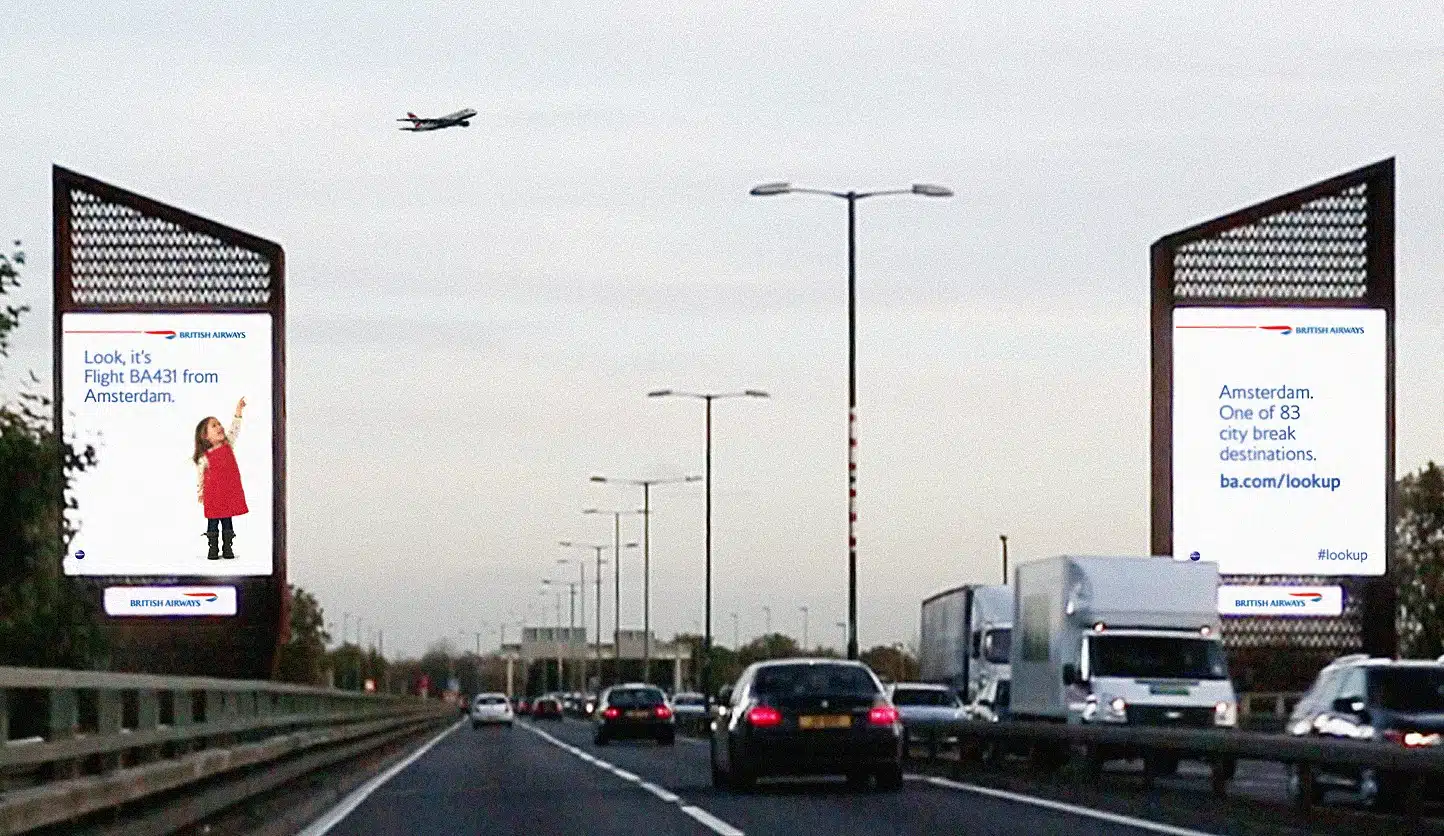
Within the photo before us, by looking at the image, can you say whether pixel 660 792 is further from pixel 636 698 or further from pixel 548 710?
pixel 548 710

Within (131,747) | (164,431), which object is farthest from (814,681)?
(164,431)

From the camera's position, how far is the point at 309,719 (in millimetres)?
34438

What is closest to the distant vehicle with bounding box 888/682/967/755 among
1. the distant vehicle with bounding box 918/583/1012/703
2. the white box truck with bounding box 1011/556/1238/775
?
the distant vehicle with bounding box 918/583/1012/703

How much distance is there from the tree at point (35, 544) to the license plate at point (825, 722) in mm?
8081

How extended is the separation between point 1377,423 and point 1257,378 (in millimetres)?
2508

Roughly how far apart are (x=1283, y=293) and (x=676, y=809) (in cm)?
3552

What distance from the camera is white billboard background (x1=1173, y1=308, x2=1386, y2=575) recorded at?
60.1 metres

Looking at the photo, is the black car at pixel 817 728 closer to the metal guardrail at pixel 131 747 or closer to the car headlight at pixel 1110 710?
the metal guardrail at pixel 131 747

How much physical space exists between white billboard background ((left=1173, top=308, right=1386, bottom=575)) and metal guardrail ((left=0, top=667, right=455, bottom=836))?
34096mm

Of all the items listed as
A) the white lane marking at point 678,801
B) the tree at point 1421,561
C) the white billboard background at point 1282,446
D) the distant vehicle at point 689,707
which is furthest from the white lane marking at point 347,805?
the tree at point 1421,561

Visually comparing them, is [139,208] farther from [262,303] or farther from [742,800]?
[742,800]

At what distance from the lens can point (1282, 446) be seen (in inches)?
2366

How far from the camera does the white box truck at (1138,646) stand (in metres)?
41.4

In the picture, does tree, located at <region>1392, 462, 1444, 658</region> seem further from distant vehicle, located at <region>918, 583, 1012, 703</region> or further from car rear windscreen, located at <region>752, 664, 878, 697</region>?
car rear windscreen, located at <region>752, 664, 878, 697</region>
